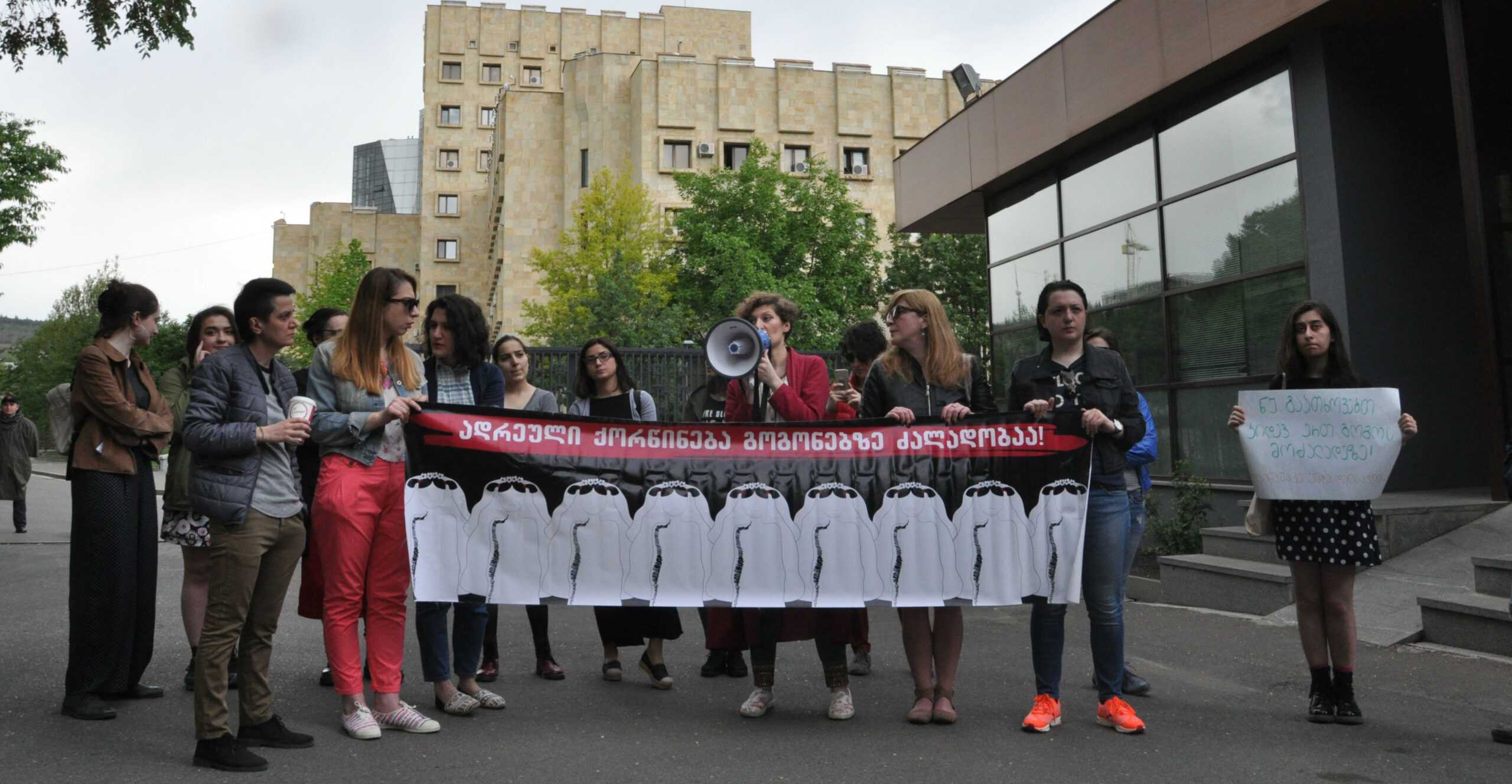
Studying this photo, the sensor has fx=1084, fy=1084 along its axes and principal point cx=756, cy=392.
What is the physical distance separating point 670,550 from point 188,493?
2.57m

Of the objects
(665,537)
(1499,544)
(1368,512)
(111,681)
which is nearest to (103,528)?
(111,681)

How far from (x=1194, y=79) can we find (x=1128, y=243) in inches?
89.1

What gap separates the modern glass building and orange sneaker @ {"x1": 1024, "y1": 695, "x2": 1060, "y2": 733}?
5675 mm

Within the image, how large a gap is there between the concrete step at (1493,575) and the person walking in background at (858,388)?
414 cm

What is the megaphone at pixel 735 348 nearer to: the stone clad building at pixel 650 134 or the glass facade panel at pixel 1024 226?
the glass facade panel at pixel 1024 226

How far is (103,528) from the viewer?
5488 mm

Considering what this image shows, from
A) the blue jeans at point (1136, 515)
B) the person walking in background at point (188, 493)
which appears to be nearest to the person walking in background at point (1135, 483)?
the blue jeans at point (1136, 515)

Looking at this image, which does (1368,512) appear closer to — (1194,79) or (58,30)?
(1194,79)

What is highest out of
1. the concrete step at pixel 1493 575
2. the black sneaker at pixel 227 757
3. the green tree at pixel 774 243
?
the green tree at pixel 774 243

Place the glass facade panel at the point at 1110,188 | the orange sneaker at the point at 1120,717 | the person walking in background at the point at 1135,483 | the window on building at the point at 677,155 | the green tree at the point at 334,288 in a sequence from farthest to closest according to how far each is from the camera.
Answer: the window on building at the point at 677,155
the green tree at the point at 334,288
the glass facade panel at the point at 1110,188
the person walking in background at the point at 1135,483
the orange sneaker at the point at 1120,717

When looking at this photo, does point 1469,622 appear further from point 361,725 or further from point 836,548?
point 361,725

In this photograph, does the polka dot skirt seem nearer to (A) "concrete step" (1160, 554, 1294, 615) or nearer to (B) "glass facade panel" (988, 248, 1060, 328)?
(A) "concrete step" (1160, 554, 1294, 615)

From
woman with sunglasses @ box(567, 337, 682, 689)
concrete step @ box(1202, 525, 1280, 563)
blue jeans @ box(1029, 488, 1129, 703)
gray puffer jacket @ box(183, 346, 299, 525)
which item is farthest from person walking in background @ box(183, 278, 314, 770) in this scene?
concrete step @ box(1202, 525, 1280, 563)

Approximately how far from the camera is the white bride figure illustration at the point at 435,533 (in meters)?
5.15
